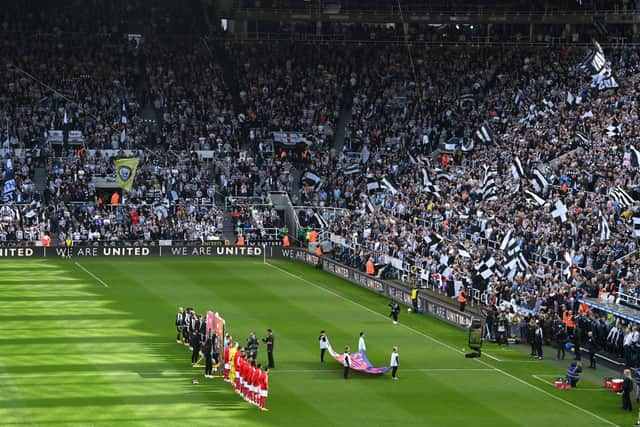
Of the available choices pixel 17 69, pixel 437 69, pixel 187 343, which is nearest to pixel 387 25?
pixel 437 69

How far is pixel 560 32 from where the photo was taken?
91.4 meters

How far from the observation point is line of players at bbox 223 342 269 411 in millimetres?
39562

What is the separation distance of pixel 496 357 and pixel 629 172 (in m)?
14.7

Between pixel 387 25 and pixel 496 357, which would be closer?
pixel 496 357

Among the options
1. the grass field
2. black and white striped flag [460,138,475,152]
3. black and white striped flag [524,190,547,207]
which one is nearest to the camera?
the grass field

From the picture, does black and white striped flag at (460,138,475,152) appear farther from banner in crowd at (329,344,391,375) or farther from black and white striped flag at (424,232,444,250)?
banner in crowd at (329,344,391,375)

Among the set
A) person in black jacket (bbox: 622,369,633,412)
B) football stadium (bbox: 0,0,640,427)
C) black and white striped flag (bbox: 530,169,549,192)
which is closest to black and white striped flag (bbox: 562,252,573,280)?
football stadium (bbox: 0,0,640,427)

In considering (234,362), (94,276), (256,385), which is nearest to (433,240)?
(94,276)

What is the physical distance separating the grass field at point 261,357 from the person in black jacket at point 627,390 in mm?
259

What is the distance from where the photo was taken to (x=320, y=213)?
81.2 meters

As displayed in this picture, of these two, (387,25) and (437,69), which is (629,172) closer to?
(437,69)

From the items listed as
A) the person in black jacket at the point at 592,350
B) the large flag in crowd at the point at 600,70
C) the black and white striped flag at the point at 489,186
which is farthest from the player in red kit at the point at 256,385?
the large flag in crowd at the point at 600,70

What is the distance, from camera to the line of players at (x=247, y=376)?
3956 cm

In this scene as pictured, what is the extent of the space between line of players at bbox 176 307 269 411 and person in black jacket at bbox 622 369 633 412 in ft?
35.9
